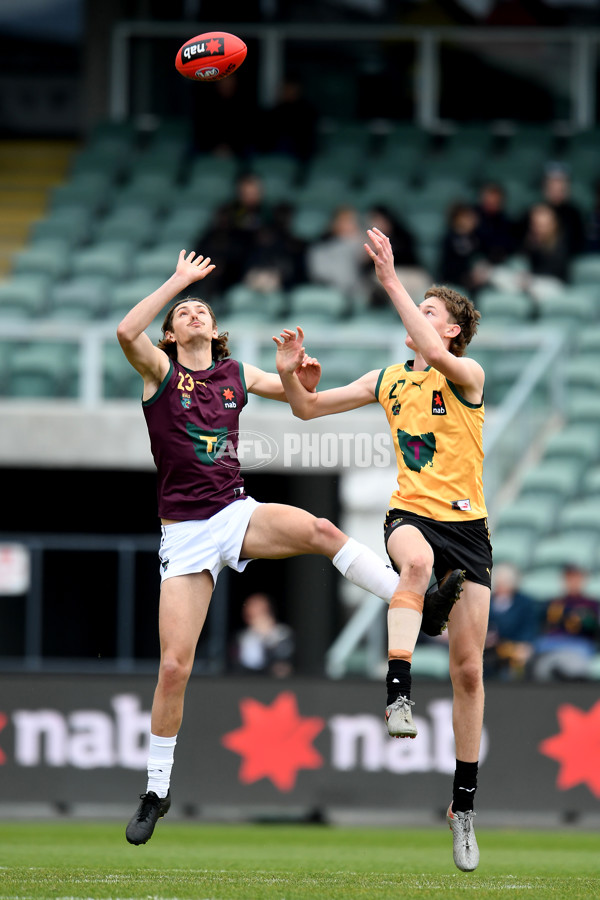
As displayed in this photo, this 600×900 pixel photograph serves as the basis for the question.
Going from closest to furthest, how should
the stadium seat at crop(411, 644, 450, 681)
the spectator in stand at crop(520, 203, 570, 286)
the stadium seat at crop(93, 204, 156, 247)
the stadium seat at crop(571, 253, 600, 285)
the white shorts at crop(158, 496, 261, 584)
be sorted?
the white shorts at crop(158, 496, 261, 584), the stadium seat at crop(411, 644, 450, 681), the spectator in stand at crop(520, 203, 570, 286), the stadium seat at crop(571, 253, 600, 285), the stadium seat at crop(93, 204, 156, 247)

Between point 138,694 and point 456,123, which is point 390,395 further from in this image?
point 456,123

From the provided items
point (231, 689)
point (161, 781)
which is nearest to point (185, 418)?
point (161, 781)

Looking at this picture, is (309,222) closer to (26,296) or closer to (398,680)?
(26,296)

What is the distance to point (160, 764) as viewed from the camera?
7891mm

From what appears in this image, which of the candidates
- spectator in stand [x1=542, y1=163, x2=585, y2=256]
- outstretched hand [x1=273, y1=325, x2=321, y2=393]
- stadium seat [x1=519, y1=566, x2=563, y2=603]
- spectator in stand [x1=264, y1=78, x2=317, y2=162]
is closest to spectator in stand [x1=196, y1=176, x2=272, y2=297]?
spectator in stand [x1=264, y1=78, x2=317, y2=162]

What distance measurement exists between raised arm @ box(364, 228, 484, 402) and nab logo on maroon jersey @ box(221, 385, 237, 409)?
108 centimetres

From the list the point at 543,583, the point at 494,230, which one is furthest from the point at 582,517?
the point at 494,230

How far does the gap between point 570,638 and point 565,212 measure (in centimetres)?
535

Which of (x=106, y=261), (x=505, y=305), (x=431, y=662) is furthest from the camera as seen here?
(x=106, y=261)

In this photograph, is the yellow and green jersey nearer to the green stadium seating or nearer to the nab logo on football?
the nab logo on football

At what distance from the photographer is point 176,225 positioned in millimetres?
18234

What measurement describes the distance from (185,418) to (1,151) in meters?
14.4

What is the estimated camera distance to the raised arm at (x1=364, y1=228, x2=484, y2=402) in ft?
24.3

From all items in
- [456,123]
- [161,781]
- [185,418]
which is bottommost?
Answer: [161,781]
